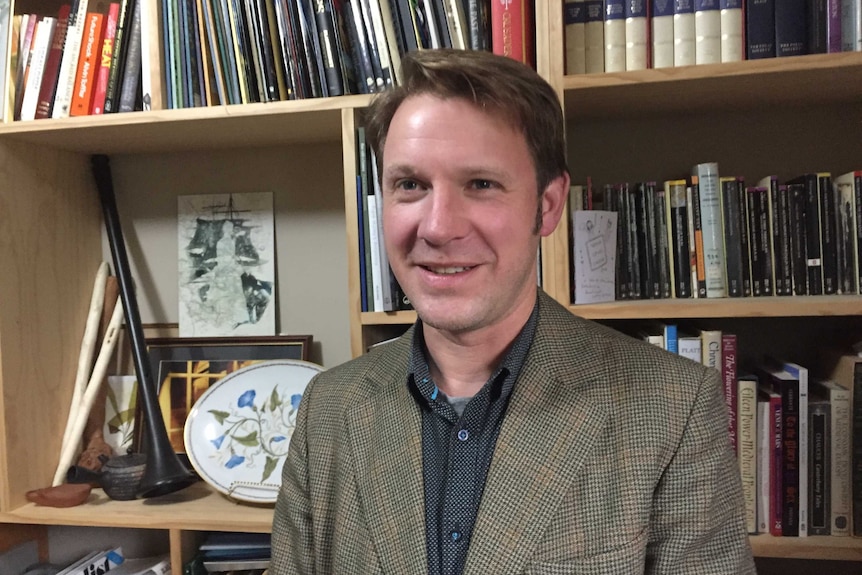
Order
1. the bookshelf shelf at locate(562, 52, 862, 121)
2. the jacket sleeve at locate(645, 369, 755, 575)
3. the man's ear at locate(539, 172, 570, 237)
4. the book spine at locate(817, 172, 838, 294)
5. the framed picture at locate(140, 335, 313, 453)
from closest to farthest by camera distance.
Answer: the jacket sleeve at locate(645, 369, 755, 575) → the man's ear at locate(539, 172, 570, 237) → the bookshelf shelf at locate(562, 52, 862, 121) → the book spine at locate(817, 172, 838, 294) → the framed picture at locate(140, 335, 313, 453)

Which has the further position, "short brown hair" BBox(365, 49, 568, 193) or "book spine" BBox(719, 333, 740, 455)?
"book spine" BBox(719, 333, 740, 455)

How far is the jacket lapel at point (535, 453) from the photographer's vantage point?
79 cm

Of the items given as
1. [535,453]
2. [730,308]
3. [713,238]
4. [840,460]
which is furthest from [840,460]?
[535,453]

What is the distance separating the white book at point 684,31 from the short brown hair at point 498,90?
338 mm

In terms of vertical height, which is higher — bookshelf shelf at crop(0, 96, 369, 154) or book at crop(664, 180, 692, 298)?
bookshelf shelf at crop(0, 96, 369, 154)

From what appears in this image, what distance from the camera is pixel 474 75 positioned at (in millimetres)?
840

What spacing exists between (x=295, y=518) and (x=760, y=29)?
1.05 metres

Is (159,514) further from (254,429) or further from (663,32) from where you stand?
(663,32)

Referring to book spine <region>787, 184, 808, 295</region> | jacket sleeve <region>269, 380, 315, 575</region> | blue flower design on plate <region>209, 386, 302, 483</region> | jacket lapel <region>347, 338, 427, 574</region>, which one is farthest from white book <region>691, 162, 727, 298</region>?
blue flower design on plate <region>209, 386, 302, 483</region>

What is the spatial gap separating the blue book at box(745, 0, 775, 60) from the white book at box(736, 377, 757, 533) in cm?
54

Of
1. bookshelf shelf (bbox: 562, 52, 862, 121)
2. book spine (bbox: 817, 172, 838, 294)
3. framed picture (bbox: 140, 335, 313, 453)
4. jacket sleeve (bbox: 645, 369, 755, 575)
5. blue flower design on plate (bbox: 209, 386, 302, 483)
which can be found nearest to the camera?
jacket sleeve (bbox: 645, 369, 755, 575)

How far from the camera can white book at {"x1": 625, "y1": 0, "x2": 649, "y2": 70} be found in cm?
113

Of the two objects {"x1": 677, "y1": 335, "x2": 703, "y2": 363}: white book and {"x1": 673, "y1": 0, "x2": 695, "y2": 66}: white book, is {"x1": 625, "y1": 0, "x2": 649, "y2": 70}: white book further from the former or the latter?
{"x1": 677, "y1": 335, "x2": 703, "y2": 363}: white book

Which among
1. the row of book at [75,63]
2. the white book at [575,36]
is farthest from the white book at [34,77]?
the white book at [575,36]
